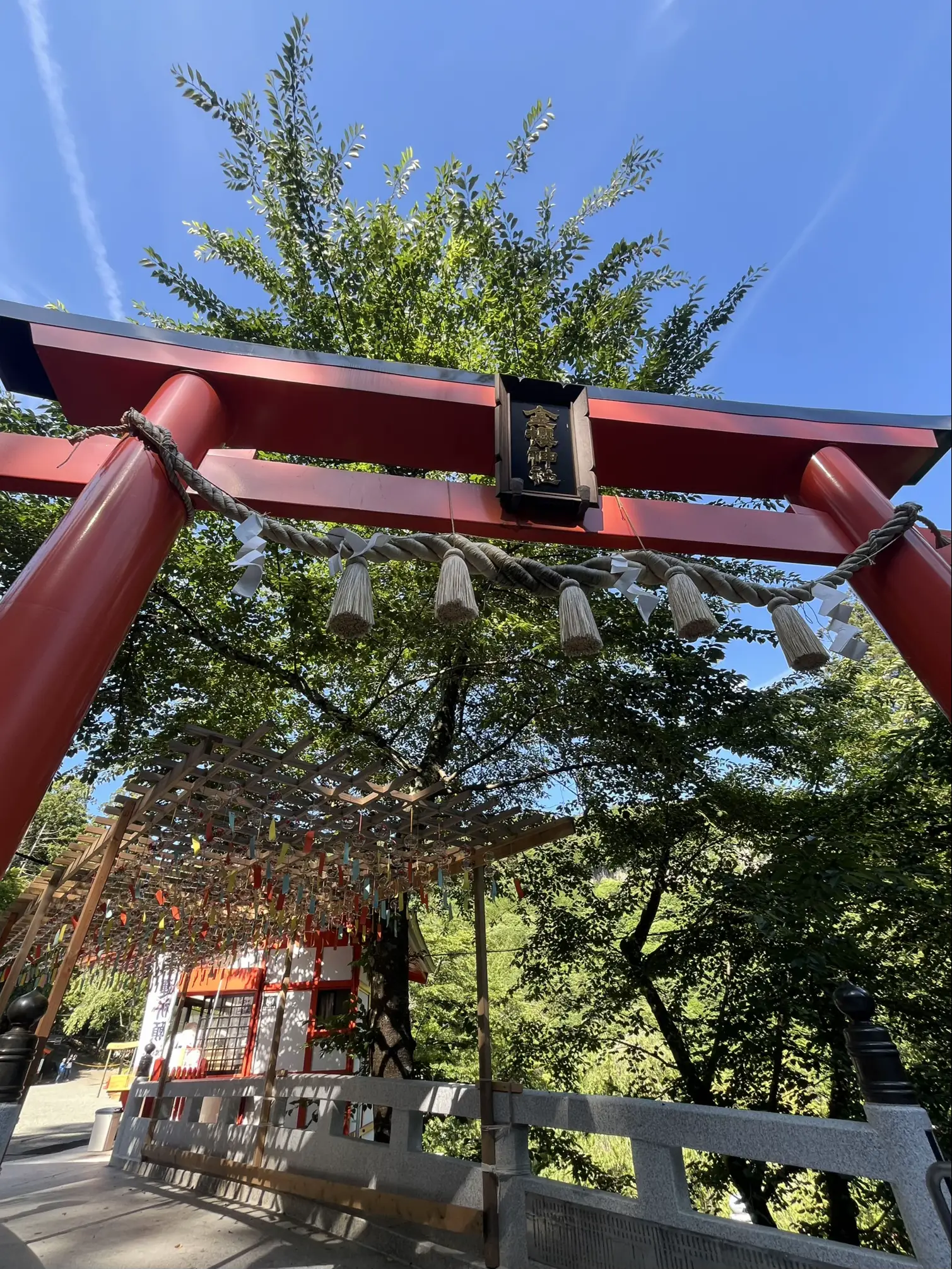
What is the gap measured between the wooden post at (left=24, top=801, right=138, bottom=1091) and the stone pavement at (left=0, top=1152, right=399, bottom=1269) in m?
1.61

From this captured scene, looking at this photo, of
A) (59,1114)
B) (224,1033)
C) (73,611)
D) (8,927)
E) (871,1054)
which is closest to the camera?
(73,611)

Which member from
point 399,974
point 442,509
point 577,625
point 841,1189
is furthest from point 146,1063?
point 577,625

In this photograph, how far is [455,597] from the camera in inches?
85.9

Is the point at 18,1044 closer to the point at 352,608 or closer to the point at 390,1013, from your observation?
the point at 352,608

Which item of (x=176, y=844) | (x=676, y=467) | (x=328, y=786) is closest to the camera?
(x=676, y=467)

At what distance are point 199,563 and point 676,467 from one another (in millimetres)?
4354

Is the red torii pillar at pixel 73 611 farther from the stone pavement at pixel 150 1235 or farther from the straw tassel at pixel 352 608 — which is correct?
the stone pavement at pixel 150 1235

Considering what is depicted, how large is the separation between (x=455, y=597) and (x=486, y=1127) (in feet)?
12.8

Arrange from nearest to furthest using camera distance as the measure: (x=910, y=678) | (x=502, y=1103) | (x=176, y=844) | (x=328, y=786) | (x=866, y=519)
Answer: (x=866, y=519)
(x=502, y=1103)
(x=328, y=786)
(x=176, y=844)
(x=910, y=678)

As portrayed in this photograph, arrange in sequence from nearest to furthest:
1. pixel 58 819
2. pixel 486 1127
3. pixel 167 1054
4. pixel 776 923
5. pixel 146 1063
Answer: pixel 486 1127
pixel 776 923
pixel 167 1054
pixel 146 1063
pixel 58 819

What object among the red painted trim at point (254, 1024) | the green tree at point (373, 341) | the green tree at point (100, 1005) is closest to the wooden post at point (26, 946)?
the green tree at point (373, 341)

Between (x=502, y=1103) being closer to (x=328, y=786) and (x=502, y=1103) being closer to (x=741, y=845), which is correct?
(x=328, y=786)

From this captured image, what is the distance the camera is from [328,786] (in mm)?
4566

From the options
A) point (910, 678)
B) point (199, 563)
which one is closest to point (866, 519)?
point (199, 563)
